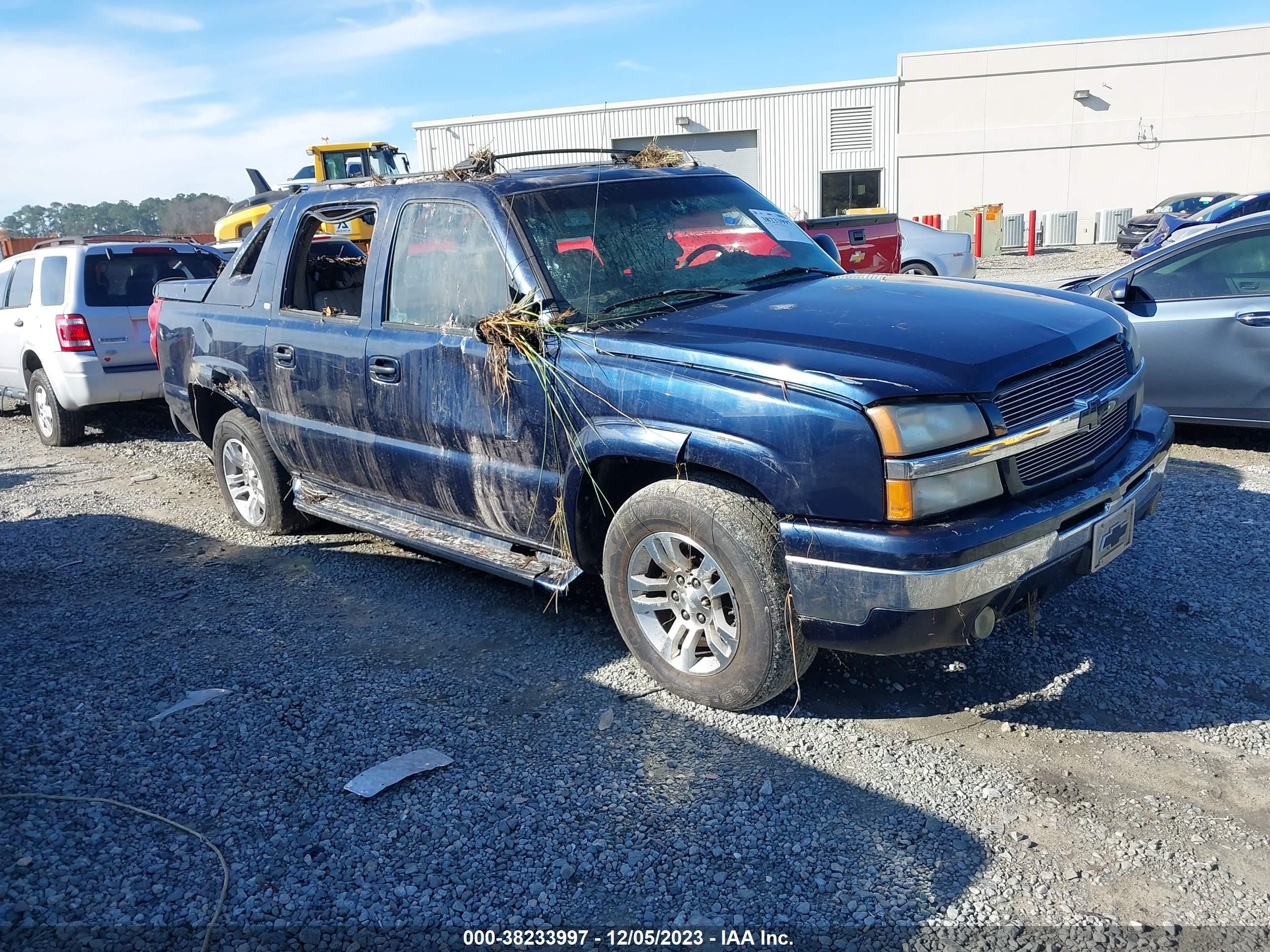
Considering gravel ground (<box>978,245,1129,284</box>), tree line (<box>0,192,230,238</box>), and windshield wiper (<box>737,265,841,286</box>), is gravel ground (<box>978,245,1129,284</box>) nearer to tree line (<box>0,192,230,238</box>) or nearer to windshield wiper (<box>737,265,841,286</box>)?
windshield wiper (<box>737,265,841,286</box>)

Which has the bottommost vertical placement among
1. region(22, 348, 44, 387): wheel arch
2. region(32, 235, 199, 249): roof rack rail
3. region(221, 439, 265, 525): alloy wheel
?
region(221, 439, 265, 525): alloy wheel

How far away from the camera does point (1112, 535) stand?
3.52m

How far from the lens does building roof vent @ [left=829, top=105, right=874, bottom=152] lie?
1433 inches

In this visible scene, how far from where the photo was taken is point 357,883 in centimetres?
287

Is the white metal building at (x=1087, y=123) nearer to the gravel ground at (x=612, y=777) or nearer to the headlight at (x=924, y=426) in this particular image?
the gravel ground at (x=612, y=777)

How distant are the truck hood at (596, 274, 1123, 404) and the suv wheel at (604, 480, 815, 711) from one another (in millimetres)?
487

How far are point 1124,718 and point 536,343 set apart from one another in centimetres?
254

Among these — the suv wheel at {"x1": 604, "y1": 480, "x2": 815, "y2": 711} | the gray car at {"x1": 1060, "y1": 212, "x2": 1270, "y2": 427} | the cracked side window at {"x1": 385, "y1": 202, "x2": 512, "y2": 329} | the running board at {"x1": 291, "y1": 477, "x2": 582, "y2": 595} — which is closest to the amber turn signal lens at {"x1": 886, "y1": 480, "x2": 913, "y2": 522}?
the suv wheel at {"x1": 604, "y1": 480, "x2": 815, "y2": 711}

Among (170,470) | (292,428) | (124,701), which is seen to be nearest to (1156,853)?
(124,701)

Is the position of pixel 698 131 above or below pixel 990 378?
above

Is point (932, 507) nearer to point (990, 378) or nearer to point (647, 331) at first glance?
point (990, 378)

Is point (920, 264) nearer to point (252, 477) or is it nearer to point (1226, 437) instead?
point (1226, 437)

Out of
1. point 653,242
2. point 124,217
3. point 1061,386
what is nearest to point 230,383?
point 653,242

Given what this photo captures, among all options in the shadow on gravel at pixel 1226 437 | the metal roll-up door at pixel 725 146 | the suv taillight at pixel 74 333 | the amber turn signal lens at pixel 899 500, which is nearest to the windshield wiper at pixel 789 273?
the amber turn signal lens at pixel 899 500
